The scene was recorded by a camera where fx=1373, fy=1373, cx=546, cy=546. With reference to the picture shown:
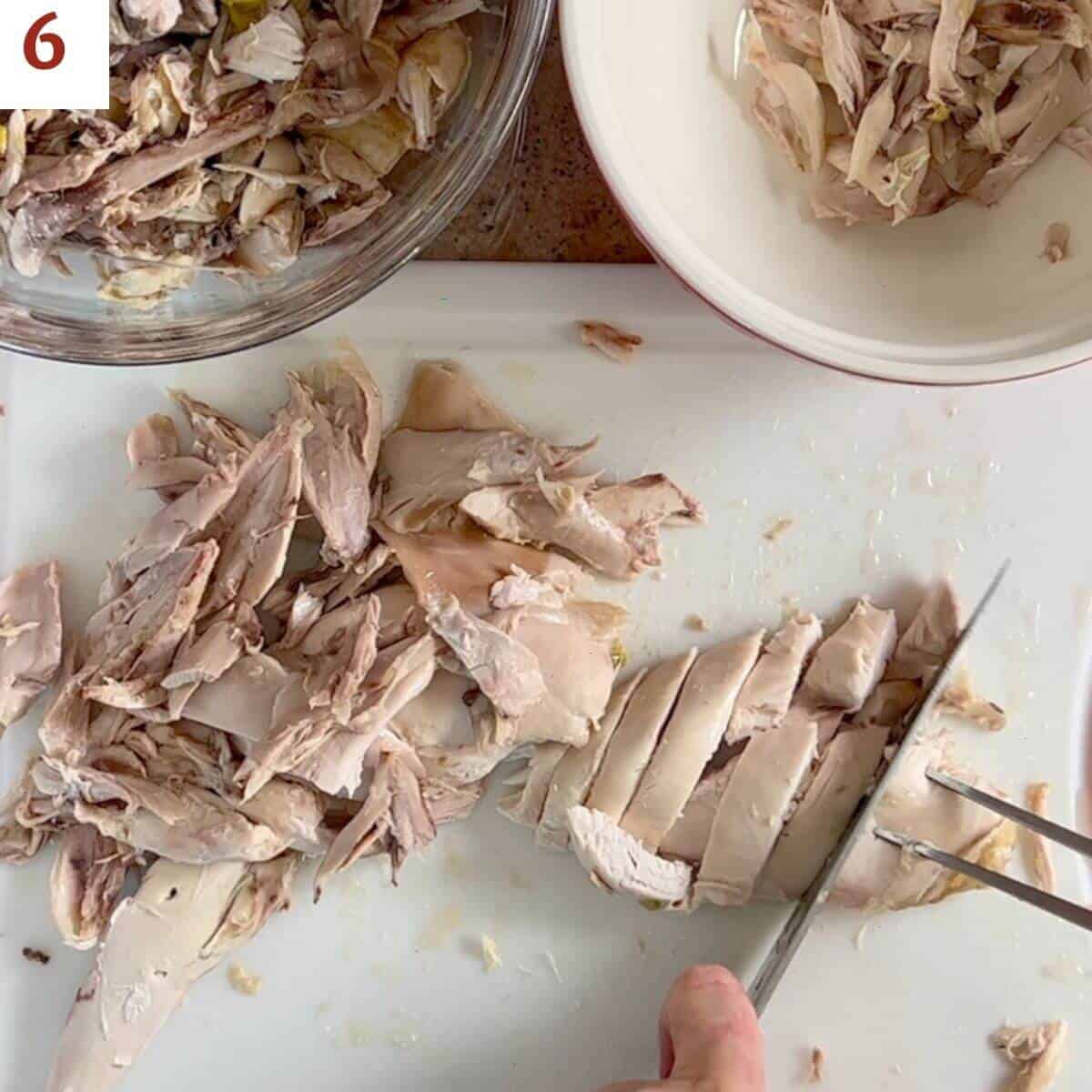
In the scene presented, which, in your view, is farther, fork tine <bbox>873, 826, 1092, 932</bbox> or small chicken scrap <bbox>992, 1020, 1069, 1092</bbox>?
small chicken scrap <bbox>992, 1020, 1069, 1092</bbox>

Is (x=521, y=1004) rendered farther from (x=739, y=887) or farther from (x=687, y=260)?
(x=687, y=260)

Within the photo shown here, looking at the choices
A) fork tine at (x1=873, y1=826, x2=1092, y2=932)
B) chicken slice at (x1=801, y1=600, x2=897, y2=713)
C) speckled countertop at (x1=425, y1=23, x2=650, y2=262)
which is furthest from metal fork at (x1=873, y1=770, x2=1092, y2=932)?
speckled countertop at (x1=425, y1=23, x2=650, y2=262)

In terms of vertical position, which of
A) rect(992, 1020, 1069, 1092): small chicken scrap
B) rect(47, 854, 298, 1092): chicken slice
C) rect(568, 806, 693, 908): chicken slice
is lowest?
rect(47, 854, 298, 1092): chicken slice

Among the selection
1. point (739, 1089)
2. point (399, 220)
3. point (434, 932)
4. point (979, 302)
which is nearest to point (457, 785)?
point (434, 932)

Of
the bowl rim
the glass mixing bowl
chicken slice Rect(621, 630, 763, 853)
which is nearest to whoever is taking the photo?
the bowl rim

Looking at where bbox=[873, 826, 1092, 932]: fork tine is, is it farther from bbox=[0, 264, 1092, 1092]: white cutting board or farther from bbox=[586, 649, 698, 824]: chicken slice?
bbox=[586, 649, 698, 824]: chicken slice

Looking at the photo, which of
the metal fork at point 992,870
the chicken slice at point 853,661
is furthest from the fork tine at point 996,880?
the chicken slice at point 853,661

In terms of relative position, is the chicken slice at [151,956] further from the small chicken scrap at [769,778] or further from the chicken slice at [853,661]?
the chicken slice at [853,661]
